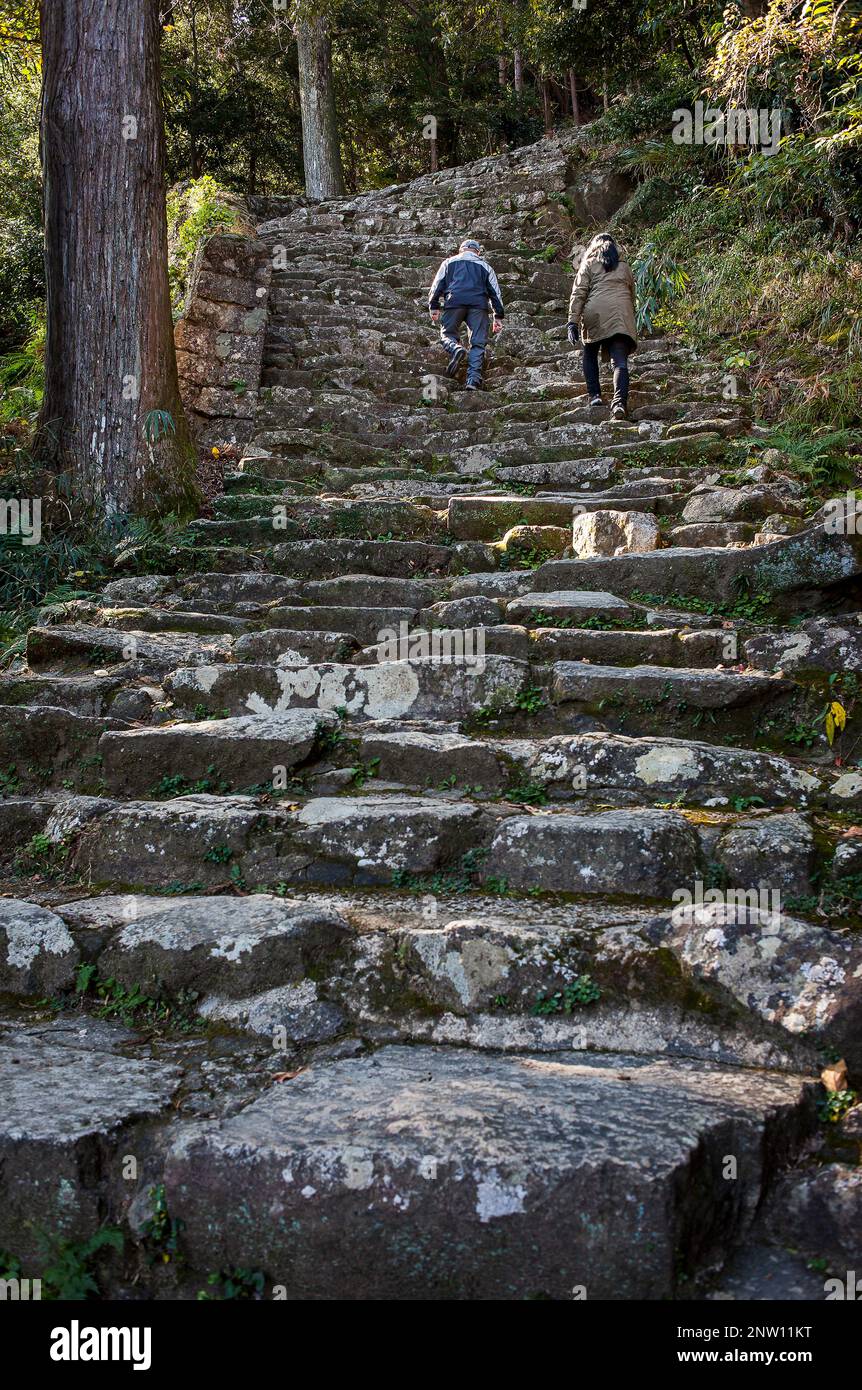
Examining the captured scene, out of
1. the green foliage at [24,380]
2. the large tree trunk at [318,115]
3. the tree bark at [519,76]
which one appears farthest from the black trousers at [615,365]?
the tree bark at [519,76]

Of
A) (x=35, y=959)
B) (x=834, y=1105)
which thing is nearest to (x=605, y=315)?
(x=35, y=959)

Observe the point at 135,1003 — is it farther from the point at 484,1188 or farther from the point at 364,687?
the point at 364,687

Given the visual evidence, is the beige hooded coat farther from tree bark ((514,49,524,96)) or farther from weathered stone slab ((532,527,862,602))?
tree bark ((514,49,524,96))

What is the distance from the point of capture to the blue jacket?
8906mm

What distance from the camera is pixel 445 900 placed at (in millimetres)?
2814

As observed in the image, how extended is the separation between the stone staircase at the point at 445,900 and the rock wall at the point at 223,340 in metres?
2.14

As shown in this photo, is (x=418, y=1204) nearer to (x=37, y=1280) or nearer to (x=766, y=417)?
(x=37, y=1280)

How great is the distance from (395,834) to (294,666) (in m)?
1.25

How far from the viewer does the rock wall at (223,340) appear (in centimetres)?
776

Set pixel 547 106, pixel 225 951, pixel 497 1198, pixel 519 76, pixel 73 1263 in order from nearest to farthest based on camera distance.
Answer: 1. pixel 497 1198
2. pixel 73 1263
3. pixel 225 951
4. pixel 547 106
5. pixel 519 76

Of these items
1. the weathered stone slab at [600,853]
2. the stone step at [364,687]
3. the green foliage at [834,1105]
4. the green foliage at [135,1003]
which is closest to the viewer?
the green foliage at [834,1105]

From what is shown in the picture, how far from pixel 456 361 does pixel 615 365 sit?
76.1 inches

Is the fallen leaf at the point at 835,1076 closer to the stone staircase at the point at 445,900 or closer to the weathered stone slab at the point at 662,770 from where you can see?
the stone staircase at the point at 445,900

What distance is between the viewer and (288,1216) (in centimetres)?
183
